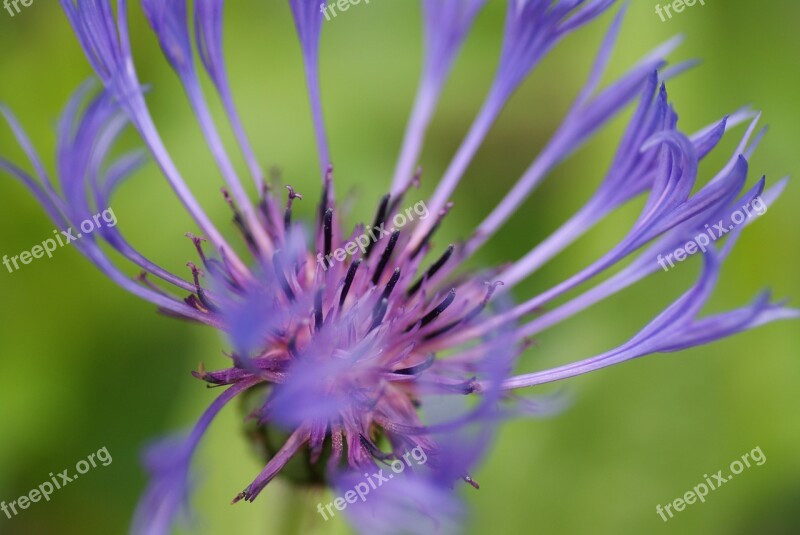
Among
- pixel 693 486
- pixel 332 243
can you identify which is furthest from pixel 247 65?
pixel 693 486

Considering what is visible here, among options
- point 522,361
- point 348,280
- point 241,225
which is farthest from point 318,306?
point 522,361

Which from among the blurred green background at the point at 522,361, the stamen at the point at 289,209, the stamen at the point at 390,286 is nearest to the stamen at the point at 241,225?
the stamen at the point at 289,209

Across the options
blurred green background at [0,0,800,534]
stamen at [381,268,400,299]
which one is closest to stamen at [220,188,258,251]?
stamen at [381,268,400,299]

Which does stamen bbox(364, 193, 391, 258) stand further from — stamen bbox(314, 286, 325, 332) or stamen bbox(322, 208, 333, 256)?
stamen bbox(314, 286, 325, 332)

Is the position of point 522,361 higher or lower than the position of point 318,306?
lower

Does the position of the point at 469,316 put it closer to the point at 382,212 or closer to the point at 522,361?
the point at 382,212

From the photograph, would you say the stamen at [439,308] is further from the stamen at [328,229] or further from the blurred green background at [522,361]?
the blurred green background at [522,361]

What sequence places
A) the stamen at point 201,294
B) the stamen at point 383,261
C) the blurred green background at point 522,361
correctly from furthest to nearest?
the blurred green background at point 522,361 → the stamen at point 383,261 → the stamen at point 201,294

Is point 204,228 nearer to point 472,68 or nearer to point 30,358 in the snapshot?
point 30,358
